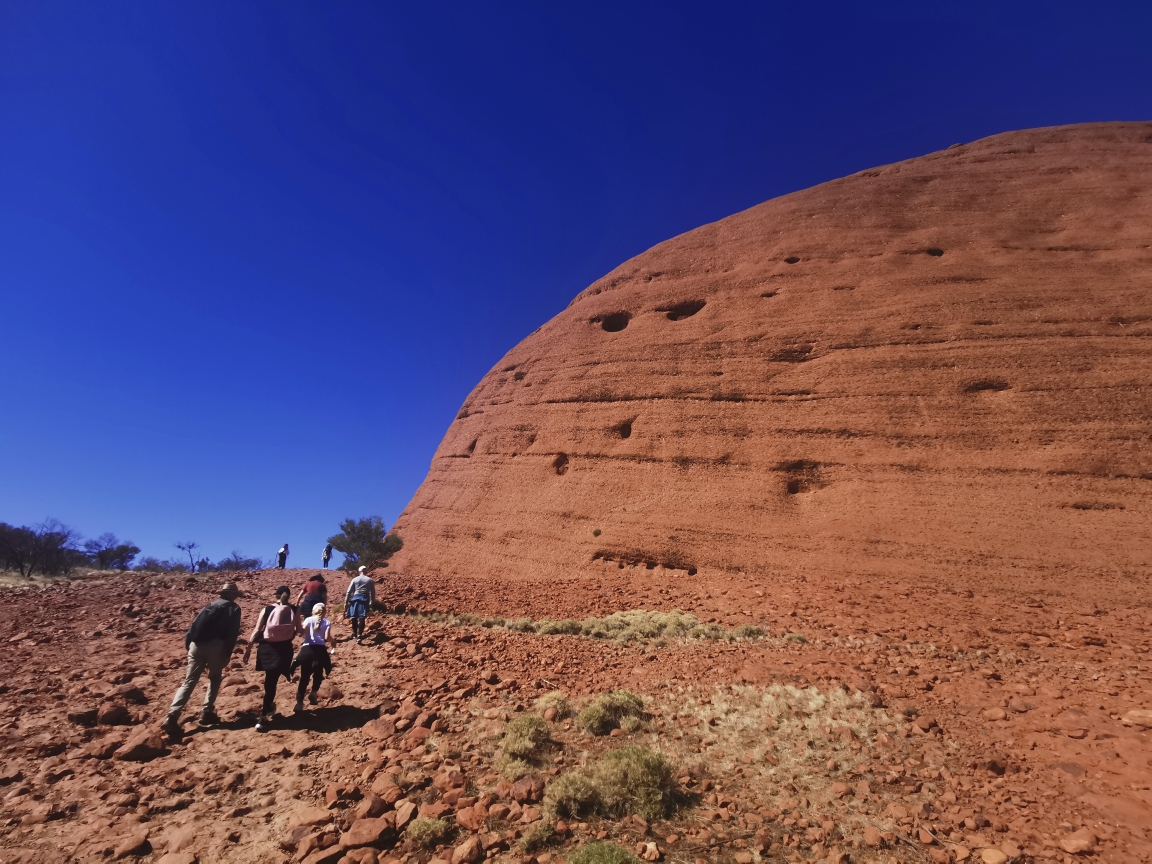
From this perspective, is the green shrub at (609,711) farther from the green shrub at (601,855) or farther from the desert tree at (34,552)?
the desert tree at (34,552)

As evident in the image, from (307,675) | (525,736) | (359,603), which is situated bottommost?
(525,736)

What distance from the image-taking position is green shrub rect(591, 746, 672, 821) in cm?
447

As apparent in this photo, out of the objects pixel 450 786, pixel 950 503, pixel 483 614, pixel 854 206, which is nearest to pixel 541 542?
pixel 483 614

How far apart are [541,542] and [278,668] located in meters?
12.6

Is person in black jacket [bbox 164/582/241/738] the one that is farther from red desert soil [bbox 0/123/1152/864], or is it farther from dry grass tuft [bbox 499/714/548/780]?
dry grass tuft [bbox 499/714/548/780]

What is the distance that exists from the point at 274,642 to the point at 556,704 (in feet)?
11.8

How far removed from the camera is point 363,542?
2369cm

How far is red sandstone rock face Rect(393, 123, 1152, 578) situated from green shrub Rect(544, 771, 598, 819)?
11.6m

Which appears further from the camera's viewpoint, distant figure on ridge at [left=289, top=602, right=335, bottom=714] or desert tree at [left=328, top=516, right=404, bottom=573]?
desert tree at [left=328, top=516, right=404, bottom=573]

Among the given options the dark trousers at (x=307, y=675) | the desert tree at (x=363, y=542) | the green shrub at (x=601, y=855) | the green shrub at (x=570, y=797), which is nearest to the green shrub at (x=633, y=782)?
the green shrub at (x=570, y=797)

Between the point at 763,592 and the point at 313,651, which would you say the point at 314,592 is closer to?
the point at 313,651

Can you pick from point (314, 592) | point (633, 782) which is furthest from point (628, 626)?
point (633, 782)

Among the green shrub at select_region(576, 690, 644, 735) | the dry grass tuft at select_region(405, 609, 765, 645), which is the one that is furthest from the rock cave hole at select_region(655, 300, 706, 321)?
the green shrub at select_region(576, 690, 644, 735)

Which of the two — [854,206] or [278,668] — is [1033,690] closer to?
[278,668]
